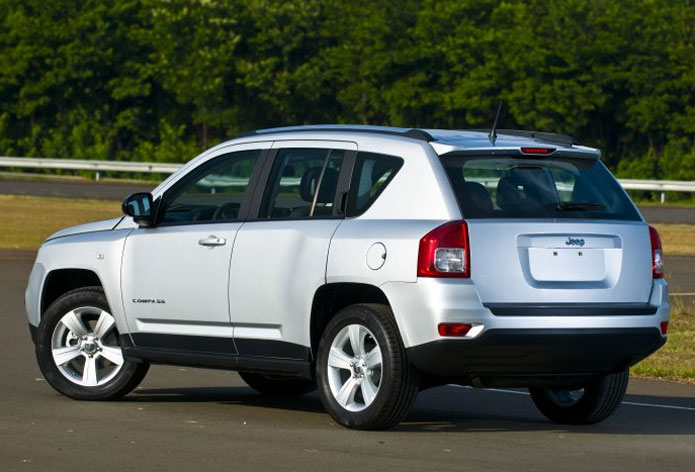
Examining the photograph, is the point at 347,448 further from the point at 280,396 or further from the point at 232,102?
the point at 232,102

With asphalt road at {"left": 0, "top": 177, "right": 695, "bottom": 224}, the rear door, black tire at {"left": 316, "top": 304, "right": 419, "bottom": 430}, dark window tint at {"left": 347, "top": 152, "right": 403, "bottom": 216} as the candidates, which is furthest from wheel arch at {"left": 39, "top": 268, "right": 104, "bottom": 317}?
asphalt road at {"left": 0, "top": 177, "right": 695, "bottom": 224}

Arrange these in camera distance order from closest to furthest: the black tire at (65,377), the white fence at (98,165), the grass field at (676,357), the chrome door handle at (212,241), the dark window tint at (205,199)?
1. the chrome door handle at (212,241)
2. the dark window tint at (205,199)
3. the black tire at (65,377)
4. the grass field at (676,357)
5. the white fence at (98,165)

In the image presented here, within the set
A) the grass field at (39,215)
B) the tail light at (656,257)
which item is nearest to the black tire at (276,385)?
the tail light at (656,257)

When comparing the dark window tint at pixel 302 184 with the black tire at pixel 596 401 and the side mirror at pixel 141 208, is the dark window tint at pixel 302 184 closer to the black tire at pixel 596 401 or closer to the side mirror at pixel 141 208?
the side mirror at pixel 141 208

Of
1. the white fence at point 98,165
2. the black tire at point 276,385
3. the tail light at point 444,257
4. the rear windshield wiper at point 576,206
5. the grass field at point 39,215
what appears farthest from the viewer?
the white fence at point 98,165

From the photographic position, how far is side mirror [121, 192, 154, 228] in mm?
11109

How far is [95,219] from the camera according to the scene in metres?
37.3

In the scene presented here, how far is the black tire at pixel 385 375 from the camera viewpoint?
9.73m

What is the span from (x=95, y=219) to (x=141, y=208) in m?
26.4

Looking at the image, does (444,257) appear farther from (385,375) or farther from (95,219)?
(95,219)

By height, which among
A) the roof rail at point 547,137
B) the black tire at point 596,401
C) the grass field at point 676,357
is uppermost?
the roof rail at point 547,137

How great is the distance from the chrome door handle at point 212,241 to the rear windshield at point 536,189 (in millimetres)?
1605

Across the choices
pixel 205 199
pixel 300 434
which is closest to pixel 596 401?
pixel 300 434

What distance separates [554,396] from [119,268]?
2860 mm
